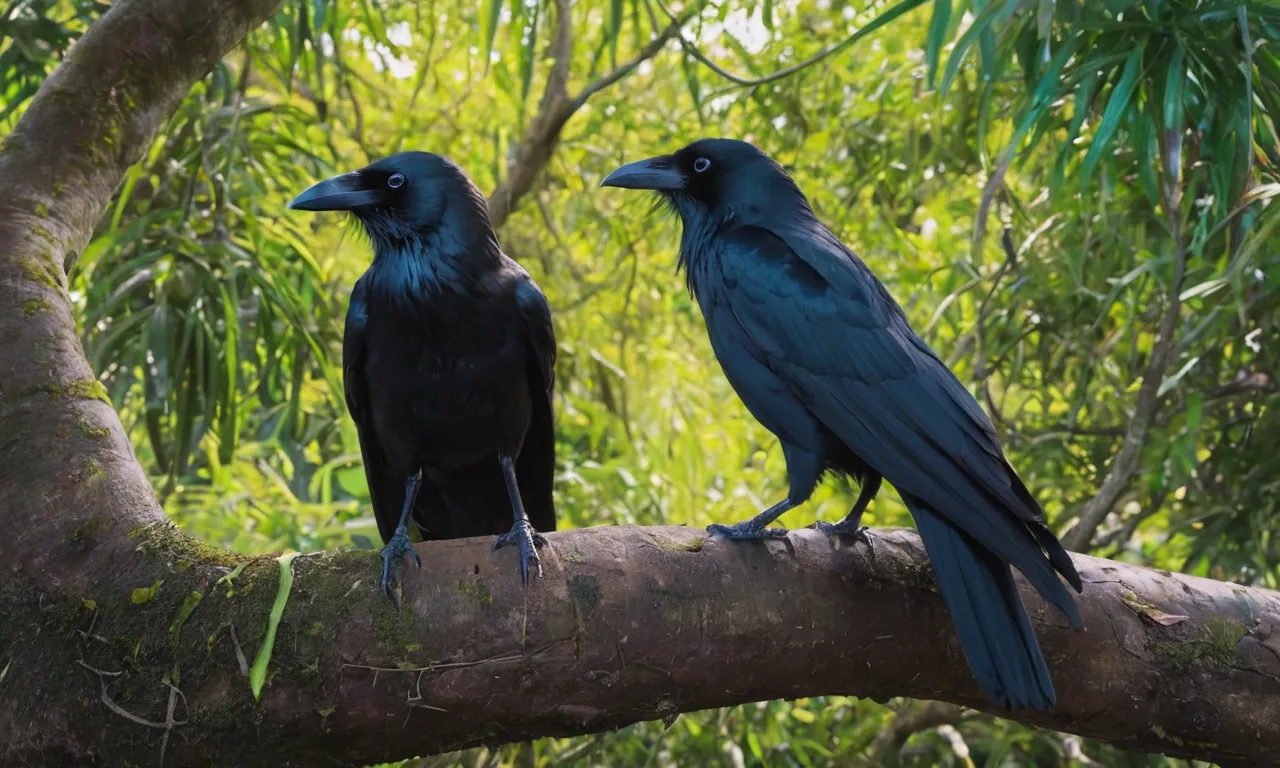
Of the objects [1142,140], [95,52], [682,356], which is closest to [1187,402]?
[1142,140]

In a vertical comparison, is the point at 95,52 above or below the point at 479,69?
below

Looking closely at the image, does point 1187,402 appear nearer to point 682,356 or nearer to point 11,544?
point 682,356

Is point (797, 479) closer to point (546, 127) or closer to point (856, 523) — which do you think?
point (856, 523)

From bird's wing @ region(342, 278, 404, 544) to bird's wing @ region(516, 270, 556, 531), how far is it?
11.3 inches

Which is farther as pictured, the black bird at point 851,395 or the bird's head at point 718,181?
the bird's head at point 718,181

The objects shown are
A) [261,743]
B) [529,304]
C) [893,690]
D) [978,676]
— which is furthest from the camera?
[529,304]

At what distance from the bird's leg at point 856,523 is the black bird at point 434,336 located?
576mm

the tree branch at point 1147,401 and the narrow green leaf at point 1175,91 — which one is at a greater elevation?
the narrow green leaf at point 1175,91

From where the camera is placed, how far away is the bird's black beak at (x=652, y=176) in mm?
2598

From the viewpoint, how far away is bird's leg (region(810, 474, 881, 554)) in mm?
1956

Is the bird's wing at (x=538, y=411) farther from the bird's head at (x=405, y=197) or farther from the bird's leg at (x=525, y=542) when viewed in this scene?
the bird's leg at (x=525, y=542)

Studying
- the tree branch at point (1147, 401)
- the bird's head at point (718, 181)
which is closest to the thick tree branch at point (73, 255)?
the bird's head at point (718, 181)

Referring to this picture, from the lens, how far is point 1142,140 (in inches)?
95.0

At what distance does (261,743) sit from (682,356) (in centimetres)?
356
